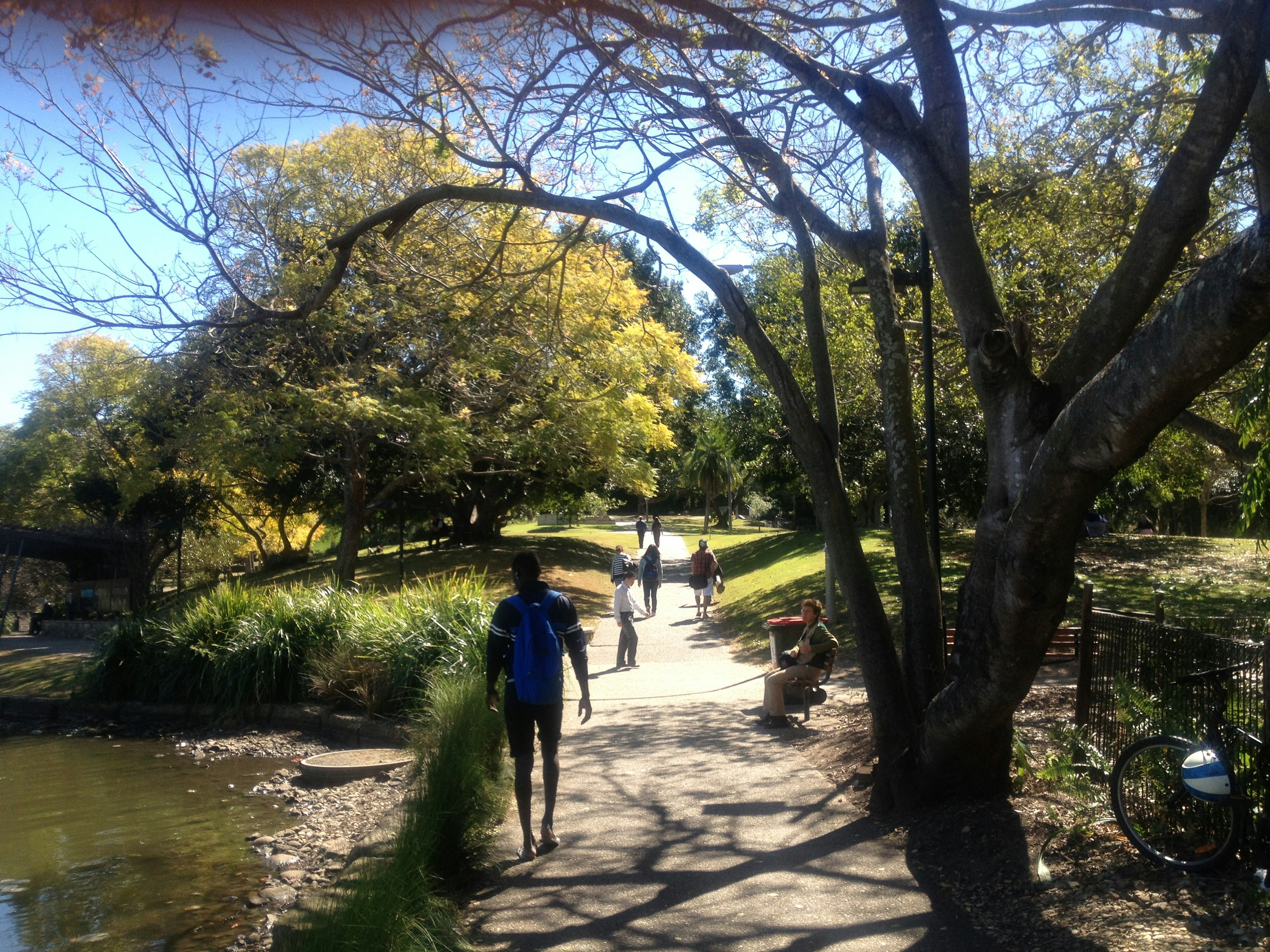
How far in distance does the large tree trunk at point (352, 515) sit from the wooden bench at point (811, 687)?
13504 mm

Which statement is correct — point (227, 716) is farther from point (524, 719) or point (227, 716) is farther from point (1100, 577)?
point (1100, 577)

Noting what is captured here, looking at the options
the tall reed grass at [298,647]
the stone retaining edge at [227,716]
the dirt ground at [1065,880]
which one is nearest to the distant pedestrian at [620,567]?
the tall reed grass at [298,647]

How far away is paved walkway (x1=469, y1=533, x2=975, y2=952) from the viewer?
484cm

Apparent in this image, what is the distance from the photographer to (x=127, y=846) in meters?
8.55

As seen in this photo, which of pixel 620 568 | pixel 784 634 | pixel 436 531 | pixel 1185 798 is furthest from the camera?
pixel 436 531

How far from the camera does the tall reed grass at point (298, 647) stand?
11.2m

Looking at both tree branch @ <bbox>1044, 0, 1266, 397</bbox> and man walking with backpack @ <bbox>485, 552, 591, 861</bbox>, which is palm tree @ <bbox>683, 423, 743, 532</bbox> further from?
tree branch @ <bbox>1044, 0, 1266, 397</bbox>

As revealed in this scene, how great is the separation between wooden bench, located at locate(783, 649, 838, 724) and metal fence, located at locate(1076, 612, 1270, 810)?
2829 millimetres

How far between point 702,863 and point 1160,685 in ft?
9.47

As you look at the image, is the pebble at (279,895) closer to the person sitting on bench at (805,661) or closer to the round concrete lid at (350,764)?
the round concrete lid at (350,764)

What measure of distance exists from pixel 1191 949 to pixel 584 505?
35.5 m

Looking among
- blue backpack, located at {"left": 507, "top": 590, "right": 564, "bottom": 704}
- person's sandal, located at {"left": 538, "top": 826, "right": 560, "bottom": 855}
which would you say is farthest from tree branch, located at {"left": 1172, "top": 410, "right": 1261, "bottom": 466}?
person's sandal, located at {"left": 538, "top": 826, "right": 560, "bottom": 855}

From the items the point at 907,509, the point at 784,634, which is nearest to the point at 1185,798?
the point at 907,509

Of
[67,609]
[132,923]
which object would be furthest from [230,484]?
[132,923]
